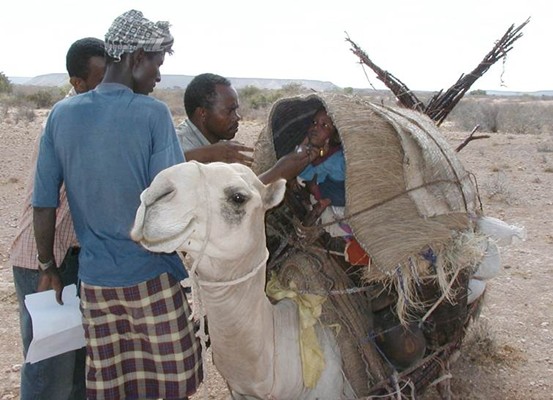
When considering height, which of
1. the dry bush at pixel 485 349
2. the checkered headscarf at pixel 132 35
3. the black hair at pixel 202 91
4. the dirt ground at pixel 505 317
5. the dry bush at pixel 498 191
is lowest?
the dry bush at pixel 498 191

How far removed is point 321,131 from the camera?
3174 mm

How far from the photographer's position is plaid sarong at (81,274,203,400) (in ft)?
8.91

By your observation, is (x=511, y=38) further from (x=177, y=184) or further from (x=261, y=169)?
(x=177, y=184)

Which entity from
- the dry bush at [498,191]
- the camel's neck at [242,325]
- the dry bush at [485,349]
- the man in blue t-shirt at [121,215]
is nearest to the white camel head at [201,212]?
the camel's neck at [242,325]

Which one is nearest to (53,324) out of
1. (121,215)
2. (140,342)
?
(140,342)

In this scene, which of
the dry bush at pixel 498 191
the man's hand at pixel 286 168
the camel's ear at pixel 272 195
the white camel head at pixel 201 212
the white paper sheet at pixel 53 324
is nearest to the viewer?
the white camel head at pixel 201 212

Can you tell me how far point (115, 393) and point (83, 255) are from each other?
620 mm

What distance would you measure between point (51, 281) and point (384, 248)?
1.42m

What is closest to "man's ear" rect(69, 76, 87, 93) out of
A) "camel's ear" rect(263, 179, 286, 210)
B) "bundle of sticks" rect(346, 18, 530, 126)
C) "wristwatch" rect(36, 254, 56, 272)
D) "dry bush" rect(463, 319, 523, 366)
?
"wristwatch" rect(36, 254, 56, 272)

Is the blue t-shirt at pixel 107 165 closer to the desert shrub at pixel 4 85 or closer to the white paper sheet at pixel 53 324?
the white paper sheet at pixel 53 324

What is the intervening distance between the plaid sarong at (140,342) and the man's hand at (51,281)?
5.2 inches

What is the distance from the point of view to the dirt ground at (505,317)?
4.27 meters

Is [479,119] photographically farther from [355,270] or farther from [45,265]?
[45,265]

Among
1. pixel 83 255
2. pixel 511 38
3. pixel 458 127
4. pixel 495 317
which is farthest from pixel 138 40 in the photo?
pixel 458 127
